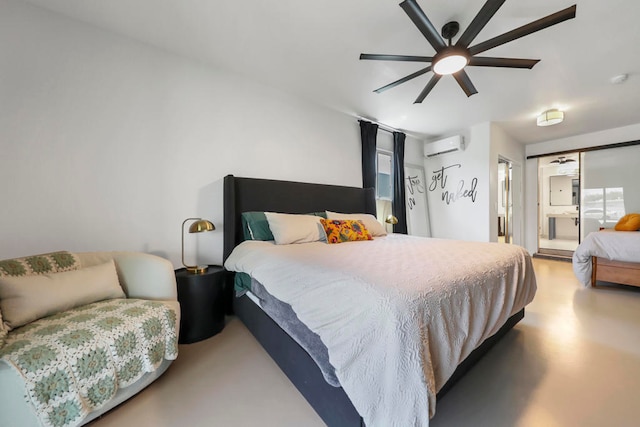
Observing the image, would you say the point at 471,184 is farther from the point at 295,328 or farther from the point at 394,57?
the point at 295,328

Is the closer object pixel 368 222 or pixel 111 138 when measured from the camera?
pixel 111 138

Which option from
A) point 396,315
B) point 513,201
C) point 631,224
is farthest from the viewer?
point 513,201

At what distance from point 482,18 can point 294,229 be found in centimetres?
203

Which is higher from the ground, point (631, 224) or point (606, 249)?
point (631, 224)

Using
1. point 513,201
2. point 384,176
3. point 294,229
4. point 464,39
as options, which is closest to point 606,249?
point 513,201

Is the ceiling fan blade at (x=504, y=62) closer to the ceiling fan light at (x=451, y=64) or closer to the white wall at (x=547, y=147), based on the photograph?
the ceiling fan light at (x=451, y=64)

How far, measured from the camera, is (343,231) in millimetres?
2463

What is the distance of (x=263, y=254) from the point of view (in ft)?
5.77

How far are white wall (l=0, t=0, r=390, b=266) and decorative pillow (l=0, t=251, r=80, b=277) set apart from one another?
0.36 m

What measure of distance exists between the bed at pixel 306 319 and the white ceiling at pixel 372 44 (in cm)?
124

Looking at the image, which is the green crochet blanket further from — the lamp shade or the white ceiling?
the white ceiling

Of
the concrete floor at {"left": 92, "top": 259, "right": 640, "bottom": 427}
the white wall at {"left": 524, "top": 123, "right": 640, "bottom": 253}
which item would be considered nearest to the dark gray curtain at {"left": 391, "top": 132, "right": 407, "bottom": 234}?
the concrete floor at {"left": 92, "top": 259, "right": 640, "bottom": 427}

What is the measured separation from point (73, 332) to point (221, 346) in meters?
0.94

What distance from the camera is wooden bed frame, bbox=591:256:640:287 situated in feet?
9.29
